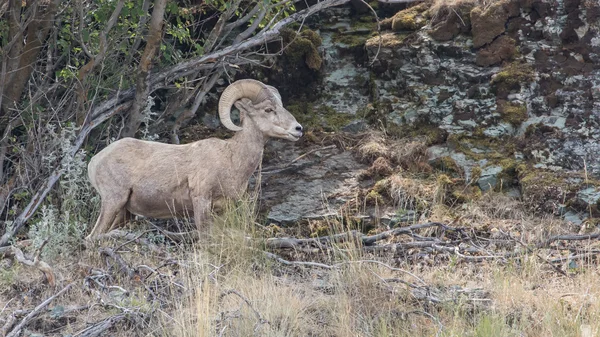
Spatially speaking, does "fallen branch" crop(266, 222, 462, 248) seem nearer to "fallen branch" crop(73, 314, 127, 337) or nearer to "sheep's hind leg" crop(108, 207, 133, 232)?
"sheep's hind leg" crop(108, 207, 133, 232)

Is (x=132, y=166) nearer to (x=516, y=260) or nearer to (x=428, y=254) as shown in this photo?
(x=428, y=254)

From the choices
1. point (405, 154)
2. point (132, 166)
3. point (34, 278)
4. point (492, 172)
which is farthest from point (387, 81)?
point (34, 278)

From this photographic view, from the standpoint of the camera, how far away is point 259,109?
912 centimetres

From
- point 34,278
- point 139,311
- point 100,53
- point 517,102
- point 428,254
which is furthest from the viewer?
point 517,102

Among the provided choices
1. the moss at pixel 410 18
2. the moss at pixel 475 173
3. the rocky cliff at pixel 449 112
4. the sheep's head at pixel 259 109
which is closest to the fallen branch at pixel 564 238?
the rocky cliff at pixel 449 112

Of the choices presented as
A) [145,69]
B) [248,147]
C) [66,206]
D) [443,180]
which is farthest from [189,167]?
[443,180]

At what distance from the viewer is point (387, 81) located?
11586 millimetres

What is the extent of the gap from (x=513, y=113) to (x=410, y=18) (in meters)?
2.11

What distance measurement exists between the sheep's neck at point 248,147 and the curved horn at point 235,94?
9cm

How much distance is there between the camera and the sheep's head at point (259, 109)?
9016 millimetres

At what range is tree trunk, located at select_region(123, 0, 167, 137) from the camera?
32.6ft

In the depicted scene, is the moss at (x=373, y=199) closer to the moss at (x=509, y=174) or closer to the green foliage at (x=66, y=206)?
the moss at (x=509, y=174)

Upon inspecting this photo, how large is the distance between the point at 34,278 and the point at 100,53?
2.87m

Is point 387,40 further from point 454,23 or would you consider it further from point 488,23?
point 488,23
